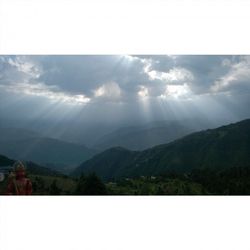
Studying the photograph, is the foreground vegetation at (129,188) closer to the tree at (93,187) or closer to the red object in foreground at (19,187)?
the tree at (93,187)

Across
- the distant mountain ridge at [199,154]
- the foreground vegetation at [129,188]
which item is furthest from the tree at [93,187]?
the distant mountain ridge at [199,154]

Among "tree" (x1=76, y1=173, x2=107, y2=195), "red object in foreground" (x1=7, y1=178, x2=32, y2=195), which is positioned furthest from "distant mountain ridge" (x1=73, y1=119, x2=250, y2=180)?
"red object in foreground" (x1=7, y1=178, x2=32, y2=195)

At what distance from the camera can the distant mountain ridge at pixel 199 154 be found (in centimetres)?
Answer: 9750

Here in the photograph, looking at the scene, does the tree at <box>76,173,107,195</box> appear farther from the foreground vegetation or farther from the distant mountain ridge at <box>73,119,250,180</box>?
the distant mountain ridge at <box>73,119,250,180</box>

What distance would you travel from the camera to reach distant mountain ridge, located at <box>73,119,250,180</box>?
9750cm

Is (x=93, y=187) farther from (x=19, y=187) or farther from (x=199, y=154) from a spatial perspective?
(x=199, y=154)

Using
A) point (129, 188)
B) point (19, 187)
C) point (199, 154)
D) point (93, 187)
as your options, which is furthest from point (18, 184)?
point (199, 154)

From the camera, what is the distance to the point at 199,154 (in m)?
105

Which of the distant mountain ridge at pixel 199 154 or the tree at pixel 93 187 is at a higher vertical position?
the distant mountain ridge at pixel 199 154
